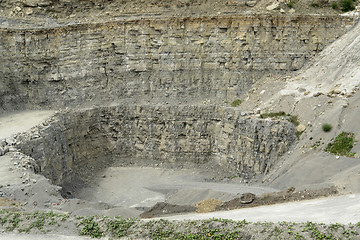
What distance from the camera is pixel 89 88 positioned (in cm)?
3753

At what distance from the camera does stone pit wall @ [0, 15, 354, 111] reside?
35375mm

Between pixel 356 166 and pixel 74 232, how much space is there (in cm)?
1515

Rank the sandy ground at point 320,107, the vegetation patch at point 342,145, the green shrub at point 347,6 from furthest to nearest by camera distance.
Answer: the green shrub at point 347,6, the vegetation patch at point 342,145, the sandy ground at point 320,107

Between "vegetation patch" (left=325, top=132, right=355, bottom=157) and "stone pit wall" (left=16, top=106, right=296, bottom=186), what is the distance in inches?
145

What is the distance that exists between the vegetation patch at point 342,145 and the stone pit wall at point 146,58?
377 inches

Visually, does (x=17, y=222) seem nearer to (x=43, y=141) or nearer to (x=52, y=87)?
(x=43, y=141)

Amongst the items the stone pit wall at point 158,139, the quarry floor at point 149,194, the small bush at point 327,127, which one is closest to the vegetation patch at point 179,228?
the quarry floor at point 149,194

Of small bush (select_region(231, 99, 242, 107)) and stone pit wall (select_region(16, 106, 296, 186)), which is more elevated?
small bush (select_region(231, 99, 242, 107))

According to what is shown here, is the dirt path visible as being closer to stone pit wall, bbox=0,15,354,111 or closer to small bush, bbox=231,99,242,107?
small bush, bbox=231,99,242,107

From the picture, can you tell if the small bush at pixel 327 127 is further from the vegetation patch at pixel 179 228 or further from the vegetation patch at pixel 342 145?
the vegetation patch at pixel 179 228

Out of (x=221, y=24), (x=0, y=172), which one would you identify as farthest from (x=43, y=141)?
(x=221, y=24)

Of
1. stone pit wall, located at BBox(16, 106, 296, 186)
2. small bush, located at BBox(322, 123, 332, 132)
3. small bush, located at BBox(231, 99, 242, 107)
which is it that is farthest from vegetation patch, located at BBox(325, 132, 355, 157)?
small bush, located at BBox(231, 99, 242, 107)

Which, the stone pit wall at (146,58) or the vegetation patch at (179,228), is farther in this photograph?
the stone pit wall at (146,58)

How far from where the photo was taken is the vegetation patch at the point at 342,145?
85.5 feet
